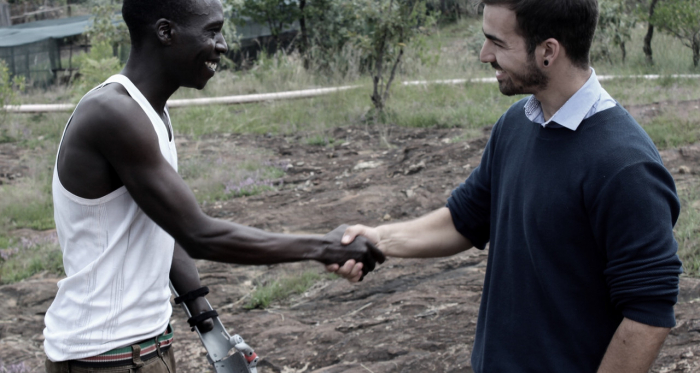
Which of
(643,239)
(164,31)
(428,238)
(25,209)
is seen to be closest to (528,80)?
(643,239)

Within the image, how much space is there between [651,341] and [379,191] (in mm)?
5158

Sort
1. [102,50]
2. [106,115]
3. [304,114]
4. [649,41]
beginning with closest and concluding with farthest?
[106,115]
[102,50]
[649,41]
[304,114]

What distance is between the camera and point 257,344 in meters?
4.21

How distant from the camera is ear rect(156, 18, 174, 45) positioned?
7.52 ft

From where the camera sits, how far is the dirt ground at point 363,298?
369 centimetres

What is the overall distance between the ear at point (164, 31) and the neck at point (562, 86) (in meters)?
1.28

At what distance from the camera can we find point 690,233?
14.5 ft

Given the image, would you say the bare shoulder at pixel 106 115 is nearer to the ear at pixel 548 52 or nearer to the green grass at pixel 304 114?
the ear at pixel 548 52

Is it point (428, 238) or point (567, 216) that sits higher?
point (567, 216)

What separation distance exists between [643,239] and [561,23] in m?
0.66

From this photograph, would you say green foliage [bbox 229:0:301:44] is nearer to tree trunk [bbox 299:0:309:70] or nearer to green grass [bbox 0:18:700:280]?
tree trunk [bbox 299:0:309:70]

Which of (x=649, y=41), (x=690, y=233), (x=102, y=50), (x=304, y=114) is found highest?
(x=649, y=41)

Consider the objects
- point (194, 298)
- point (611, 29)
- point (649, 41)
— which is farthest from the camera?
point (611, 29)

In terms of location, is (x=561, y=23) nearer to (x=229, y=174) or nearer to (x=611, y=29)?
(x=229, y=174)
